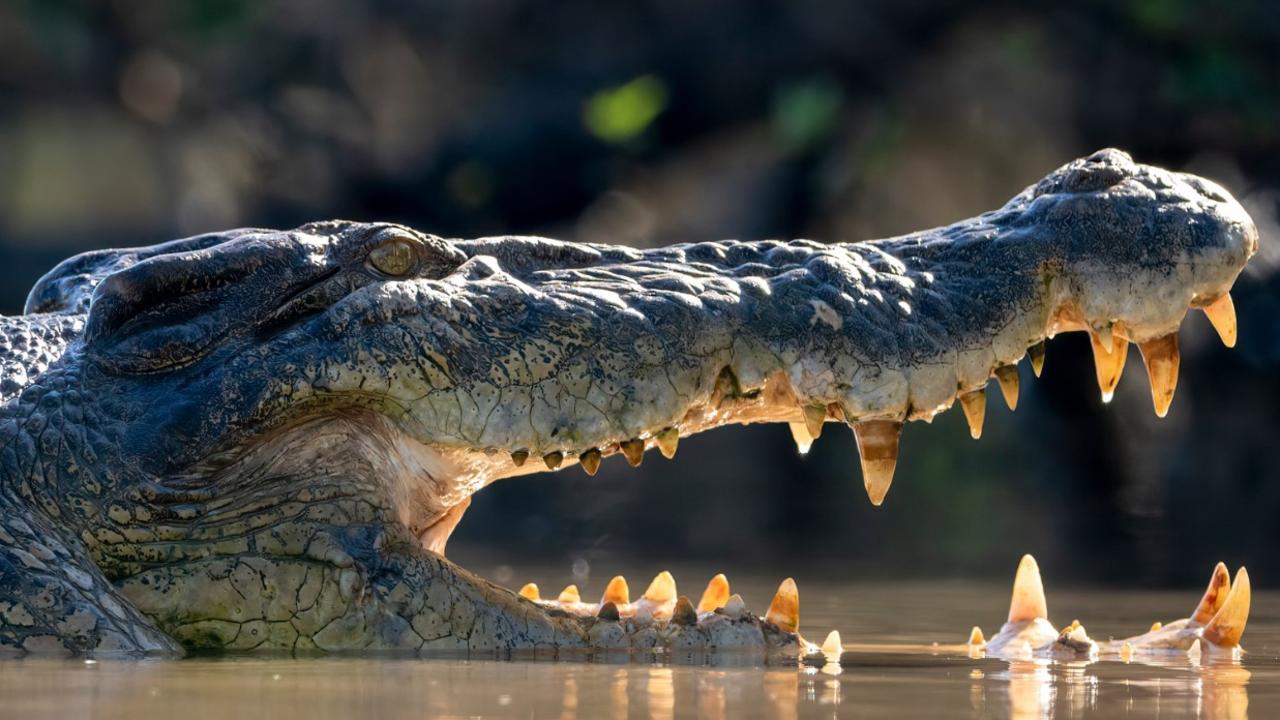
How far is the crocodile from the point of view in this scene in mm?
3801

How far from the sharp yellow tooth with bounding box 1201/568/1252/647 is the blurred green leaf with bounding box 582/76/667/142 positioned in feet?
49.2

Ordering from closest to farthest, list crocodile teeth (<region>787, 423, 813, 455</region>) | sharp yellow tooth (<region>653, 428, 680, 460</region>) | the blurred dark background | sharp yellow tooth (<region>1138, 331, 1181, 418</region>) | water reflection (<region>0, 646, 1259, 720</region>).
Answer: water reflection (<region>0, 646, 1259, 720</region>)
sharp yellow tooth (<region>653, 428, 680, 460</region>)
sharp yellow tooth (<region>1138, 331, 1181, 418</region>)
crocodile teeth (<region>787, 423, 813, 455</region>)
the blurred dark background

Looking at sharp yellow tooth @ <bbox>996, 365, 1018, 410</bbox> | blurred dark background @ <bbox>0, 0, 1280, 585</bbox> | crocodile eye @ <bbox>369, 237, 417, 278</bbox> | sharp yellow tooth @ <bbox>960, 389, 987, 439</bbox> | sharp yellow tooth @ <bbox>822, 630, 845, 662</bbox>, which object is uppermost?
blurred dark background @ <bbox>0, 0, 1280, 585</bbox>

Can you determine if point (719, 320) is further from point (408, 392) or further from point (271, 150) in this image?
point (271, 150)

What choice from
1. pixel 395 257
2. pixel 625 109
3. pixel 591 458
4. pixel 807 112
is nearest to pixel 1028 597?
pixel 591 458

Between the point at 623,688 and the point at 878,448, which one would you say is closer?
the point at 623,688

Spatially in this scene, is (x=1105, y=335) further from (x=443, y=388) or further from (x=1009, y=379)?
(x=443, y=388)

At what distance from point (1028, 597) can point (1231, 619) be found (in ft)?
1.51

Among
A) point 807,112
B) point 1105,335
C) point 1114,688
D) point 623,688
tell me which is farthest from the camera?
point 807,112

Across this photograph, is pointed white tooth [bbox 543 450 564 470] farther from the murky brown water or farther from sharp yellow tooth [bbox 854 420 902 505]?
sharp yellow tooth [bbox 854 420 902 505]

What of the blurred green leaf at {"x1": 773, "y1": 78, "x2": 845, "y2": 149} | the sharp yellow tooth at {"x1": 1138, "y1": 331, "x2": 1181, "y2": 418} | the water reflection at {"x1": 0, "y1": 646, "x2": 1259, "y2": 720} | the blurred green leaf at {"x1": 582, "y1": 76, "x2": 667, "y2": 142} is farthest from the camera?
the blurred green leaf at {"x1": 582, "y1": 76, "x2": 667, "y2": 142}

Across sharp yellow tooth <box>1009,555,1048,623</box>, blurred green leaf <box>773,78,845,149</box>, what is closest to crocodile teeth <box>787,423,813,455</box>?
sharp yellow tooth <box>1009,555,1048,623</box>

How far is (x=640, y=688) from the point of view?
313cm

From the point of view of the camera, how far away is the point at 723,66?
1902 centimetres
